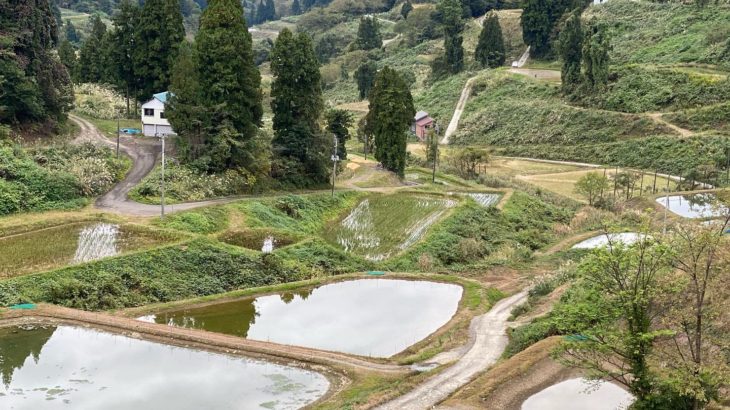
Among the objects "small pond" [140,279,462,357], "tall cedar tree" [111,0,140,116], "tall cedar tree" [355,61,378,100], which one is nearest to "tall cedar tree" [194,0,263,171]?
Answer: "tall cedar tree" [111,0,140,116]

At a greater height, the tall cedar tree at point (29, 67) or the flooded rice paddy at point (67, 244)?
the tall cedar tree at point (29, 67)

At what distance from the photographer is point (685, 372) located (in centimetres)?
1661

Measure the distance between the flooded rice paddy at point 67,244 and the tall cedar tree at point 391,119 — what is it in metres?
25.8

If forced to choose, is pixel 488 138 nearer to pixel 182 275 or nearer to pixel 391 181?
pixel 391 181

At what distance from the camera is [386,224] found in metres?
44.9

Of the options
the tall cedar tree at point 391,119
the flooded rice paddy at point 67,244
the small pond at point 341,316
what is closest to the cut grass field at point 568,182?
the tall cedar tree at point 391,119

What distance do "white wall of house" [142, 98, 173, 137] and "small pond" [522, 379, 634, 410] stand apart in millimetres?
38245

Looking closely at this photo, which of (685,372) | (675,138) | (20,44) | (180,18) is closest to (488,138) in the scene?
(675,138)

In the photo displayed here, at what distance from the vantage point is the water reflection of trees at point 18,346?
71.6 feet

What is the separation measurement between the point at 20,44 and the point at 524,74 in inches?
2650

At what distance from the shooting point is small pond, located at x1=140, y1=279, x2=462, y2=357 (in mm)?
26281

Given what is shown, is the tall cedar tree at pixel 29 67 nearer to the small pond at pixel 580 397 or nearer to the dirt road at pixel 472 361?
the dirt road at pixel 472 361

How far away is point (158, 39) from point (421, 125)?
41430mm

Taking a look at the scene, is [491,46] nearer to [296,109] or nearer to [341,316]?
[296,109]
